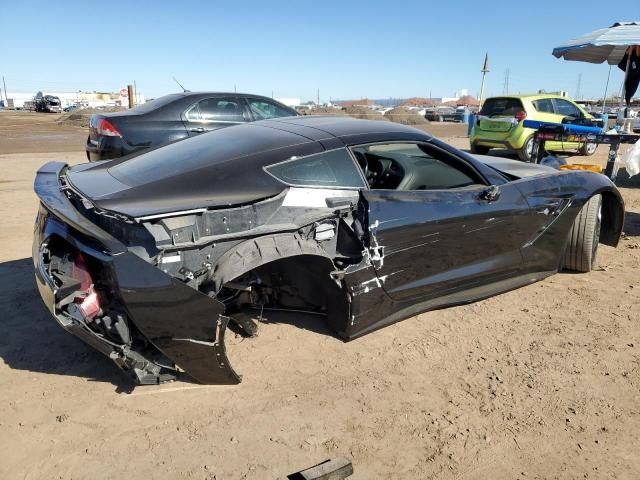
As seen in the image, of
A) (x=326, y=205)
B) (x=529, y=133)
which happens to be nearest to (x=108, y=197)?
(x=326, y=205)

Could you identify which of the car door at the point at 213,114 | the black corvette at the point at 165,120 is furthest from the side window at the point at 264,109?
the car door at the point at 213,114

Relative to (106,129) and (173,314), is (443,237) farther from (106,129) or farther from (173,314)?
(106,129)

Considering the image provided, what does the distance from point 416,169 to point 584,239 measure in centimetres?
177

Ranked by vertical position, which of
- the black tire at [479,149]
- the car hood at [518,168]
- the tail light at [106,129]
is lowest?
the black tire at [479,149]

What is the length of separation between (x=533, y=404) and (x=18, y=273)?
407 cm

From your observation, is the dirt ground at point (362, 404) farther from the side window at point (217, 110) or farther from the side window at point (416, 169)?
the side window at point (217, 110)

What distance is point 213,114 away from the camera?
22.6ft

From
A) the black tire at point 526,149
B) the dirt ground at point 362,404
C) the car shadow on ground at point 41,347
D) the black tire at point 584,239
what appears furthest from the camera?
the black tire at point 526,149

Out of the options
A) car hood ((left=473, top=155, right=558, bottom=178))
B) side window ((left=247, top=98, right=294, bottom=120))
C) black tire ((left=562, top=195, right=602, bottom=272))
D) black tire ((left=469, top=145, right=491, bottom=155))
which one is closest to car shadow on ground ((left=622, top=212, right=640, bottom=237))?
black tire ((left=562, top=195, right=602, bottom=272))

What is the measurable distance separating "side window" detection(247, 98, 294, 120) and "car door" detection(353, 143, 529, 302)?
419 cm

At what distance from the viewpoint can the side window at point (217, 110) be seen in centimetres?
678

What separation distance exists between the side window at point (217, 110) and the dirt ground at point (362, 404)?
3812 mm

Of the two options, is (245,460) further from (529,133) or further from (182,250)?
(529,133)

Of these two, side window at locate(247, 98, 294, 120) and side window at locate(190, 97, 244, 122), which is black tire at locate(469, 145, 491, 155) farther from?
side window at locate(190, 97, 244, 122)
